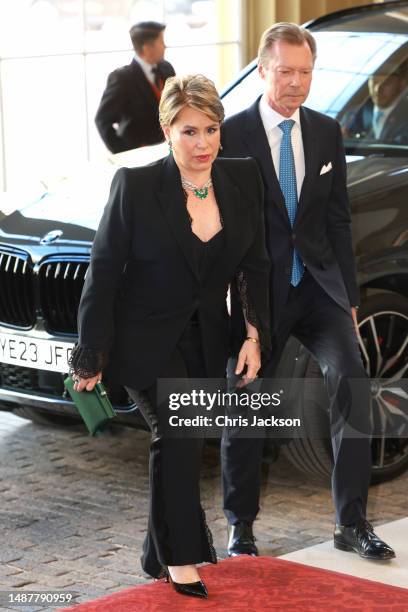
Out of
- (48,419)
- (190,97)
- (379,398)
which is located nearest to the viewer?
(190,97)

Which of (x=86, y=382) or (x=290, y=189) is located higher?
(x=290, y=189)

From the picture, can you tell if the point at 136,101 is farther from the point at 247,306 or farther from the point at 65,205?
the point at 247,306

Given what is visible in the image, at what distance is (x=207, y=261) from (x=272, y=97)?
2.78 ft

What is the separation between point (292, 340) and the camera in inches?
201

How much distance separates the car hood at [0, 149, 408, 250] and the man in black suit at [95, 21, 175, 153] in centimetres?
219

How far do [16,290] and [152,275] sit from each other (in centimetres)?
174

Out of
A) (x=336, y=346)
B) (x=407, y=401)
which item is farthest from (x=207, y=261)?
(x=407, y=401)

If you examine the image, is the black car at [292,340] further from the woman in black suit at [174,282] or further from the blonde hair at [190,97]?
the blonde hair at [190,97]

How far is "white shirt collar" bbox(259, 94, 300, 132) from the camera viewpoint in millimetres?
4500

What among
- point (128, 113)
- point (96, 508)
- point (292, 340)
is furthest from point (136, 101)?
point (96, 508)

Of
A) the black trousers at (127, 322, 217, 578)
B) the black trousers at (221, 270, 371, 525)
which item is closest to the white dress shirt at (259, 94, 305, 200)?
the black trousers at (221, 270, 371, 525)

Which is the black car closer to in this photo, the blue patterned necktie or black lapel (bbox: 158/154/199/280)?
the blue patterned necktie

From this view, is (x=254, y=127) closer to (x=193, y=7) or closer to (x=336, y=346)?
(x=336, y=346)

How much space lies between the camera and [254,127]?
448 centimetres
